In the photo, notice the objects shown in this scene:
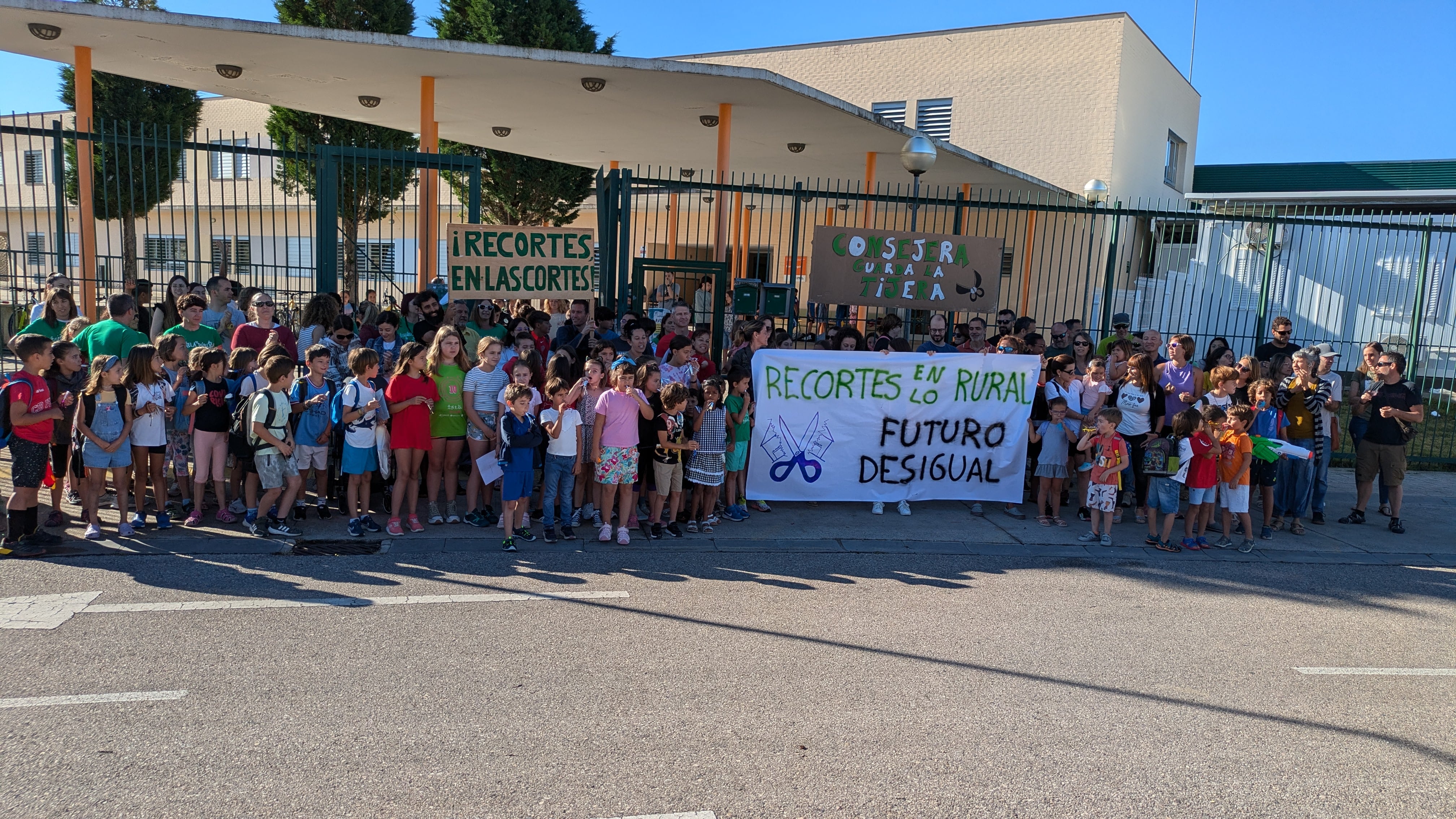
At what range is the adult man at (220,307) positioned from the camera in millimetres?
8867

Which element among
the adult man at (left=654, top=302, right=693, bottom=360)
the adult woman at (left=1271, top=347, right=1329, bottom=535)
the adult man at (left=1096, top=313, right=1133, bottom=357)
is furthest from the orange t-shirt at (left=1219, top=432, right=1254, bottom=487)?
the adult man at (left=654, top=302, right=693, bottom=360)

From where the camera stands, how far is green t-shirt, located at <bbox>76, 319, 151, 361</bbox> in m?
7.49

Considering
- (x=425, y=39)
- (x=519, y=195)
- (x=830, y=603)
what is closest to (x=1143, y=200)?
(x=519, y=195)

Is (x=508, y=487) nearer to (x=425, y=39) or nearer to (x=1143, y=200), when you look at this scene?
(x=425, y=39)

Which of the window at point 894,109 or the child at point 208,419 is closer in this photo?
the child at point 208,419

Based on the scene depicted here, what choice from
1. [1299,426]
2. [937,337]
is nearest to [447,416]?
[937,337]

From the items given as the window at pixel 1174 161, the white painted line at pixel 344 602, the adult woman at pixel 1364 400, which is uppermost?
the window at pixel 1174 161

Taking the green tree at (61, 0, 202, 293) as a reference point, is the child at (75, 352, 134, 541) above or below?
below

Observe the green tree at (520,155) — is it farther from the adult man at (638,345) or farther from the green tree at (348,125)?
the adult man at (638,345)

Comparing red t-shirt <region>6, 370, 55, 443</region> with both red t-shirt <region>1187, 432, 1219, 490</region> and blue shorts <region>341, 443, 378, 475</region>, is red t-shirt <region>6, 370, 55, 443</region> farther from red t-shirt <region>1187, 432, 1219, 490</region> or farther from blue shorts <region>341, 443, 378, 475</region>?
red t-shirt <region>1187, 432, 1219, 490</region>

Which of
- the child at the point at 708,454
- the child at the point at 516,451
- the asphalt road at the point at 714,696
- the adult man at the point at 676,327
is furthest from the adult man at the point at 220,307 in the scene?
the child at the point at 708,454

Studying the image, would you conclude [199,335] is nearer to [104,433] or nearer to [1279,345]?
[104,433]

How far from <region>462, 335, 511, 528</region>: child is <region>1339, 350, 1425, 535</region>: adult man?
317 inches

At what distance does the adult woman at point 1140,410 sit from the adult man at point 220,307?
26.9 feet
